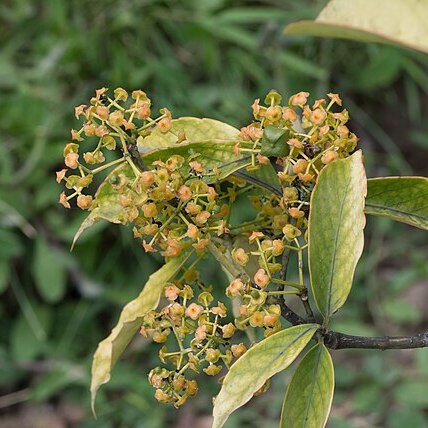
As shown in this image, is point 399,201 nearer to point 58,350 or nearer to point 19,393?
point 58,350

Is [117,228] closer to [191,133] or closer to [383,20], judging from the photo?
[191,133]

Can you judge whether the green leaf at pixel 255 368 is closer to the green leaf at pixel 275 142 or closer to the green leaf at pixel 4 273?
the green leaf at pixel 275 142

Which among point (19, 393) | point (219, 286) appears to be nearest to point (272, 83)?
point (219, 286)

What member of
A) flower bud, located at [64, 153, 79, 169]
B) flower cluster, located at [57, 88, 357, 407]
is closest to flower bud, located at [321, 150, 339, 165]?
flower cluster, located at [57, 88, 357, 407]

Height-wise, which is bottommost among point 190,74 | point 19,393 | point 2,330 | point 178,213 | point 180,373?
point 19,393

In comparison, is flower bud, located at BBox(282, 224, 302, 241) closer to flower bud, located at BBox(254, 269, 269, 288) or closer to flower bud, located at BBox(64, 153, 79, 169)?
flower bud, located at BBox(254, 269, 269, 288)

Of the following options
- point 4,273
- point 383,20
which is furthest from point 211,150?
point 4,273
